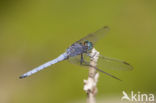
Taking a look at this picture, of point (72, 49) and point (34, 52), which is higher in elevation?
point (34, 52)

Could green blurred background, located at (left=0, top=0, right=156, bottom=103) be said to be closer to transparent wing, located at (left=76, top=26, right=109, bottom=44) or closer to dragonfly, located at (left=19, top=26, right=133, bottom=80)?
dragonfly, located at (left=19, top=26, right=133, bottom=80)

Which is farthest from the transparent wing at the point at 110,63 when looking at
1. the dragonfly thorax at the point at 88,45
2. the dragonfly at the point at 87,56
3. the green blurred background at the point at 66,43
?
the green blurred background at the point at 66,43

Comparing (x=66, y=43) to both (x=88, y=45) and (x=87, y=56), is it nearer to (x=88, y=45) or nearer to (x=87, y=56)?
(x=88, y=45)

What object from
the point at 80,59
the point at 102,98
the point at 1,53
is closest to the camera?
the point at 80,59

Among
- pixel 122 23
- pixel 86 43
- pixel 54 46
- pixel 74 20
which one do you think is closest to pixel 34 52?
pixel 54 46

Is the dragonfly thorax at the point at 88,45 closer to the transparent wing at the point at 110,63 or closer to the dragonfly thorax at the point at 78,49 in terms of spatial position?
the dragonfly thorax at the point at 78,49

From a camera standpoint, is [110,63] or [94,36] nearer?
[110,63]

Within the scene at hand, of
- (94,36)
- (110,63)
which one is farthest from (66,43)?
(110,63)

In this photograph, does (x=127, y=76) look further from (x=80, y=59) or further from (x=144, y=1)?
(x=144, y=1)
